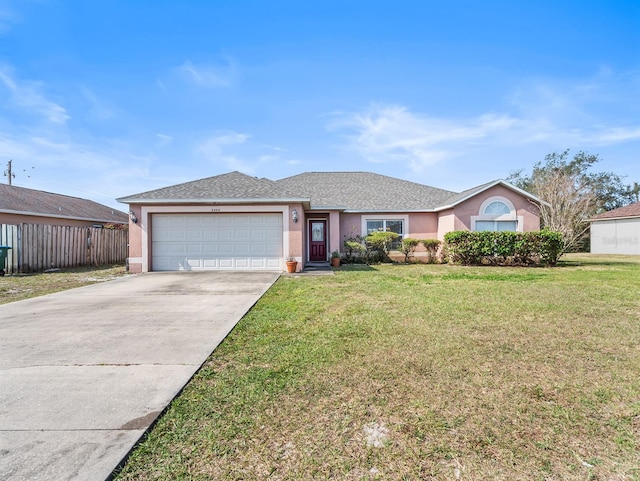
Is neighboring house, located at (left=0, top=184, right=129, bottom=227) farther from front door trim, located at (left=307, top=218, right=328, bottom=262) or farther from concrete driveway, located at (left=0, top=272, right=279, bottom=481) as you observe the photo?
front door trim, located at (left=307, top=218, right=328, bottom=262)

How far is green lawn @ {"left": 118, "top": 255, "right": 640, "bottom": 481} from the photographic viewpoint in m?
2.07

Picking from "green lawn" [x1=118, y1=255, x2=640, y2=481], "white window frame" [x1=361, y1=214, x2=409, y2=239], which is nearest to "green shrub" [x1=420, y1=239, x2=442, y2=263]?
"white window frame" [x1=361, y1=214, x2=409, y2=239]

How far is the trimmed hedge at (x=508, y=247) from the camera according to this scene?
1497cm

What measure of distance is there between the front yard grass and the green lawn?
7023 mm

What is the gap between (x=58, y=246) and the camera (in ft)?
46.9

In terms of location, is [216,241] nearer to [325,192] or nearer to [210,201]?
[210,201]

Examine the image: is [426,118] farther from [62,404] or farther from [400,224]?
[62,404]

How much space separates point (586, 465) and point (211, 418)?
2.66 metres

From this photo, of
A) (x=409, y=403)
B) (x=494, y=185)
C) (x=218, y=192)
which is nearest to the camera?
(x=409, y=403)

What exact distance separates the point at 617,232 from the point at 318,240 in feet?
81.6

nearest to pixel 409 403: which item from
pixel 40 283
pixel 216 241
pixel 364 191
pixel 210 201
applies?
pixel 210 201

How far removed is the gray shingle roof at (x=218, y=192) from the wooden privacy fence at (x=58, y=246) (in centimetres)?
426

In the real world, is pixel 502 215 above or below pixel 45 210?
below

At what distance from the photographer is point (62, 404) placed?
9.12 ft
